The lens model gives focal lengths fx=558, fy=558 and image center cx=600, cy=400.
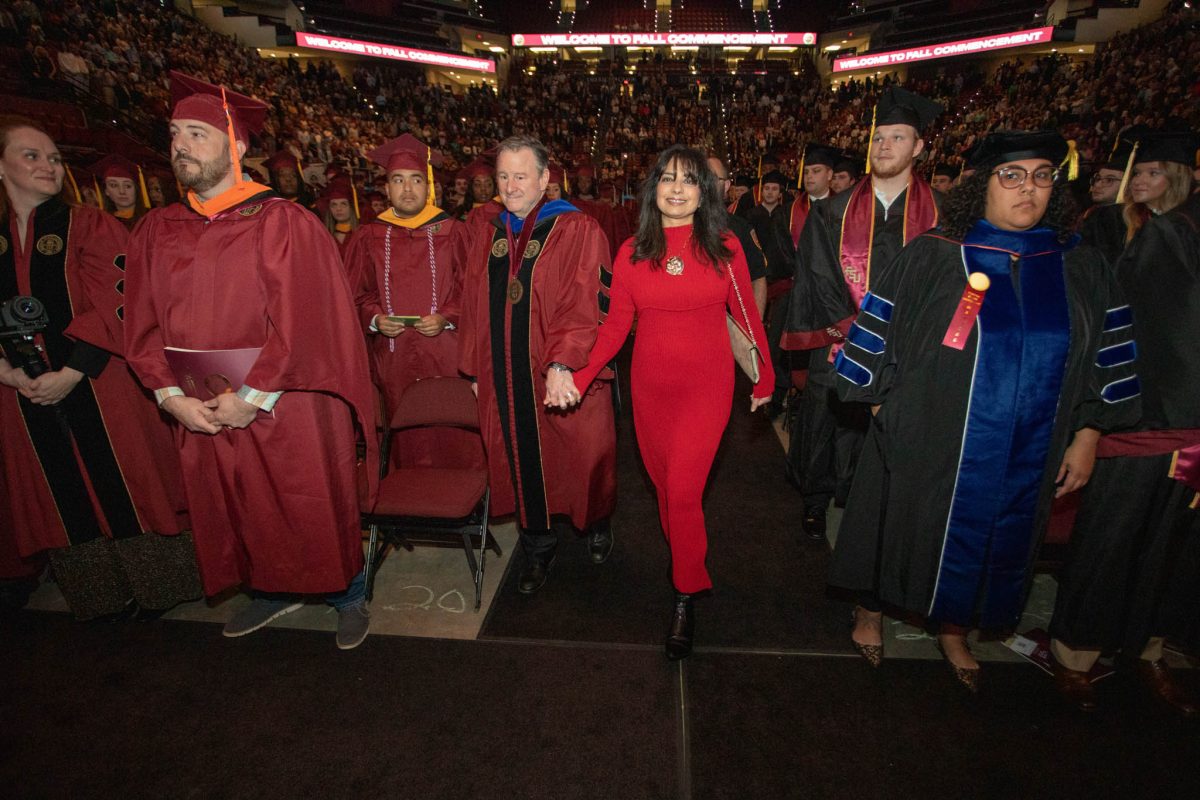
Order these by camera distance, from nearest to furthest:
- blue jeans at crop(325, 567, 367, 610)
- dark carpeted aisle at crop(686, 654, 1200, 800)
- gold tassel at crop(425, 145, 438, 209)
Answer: dark carpeted aisle at crop(686, 654, 1200, 800)
blue jeans at crop(325, 567, 367, 610)
gold tassel at crop(425, 145, 438, 209)

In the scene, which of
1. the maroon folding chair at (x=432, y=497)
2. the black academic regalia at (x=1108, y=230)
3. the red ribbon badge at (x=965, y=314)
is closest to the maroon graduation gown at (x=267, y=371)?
the maroon folding chair at (x=432, y=497)

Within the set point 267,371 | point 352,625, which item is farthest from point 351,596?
point 267,371

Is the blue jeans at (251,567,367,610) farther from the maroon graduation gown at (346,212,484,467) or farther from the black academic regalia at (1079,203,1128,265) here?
the black academic regalia at (1079,203,1128,265)

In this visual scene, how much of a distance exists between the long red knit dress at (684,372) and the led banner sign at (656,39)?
36.6m

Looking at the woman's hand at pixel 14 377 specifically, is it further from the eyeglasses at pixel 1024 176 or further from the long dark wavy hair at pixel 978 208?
the eyeglasses at pixel 1024 176

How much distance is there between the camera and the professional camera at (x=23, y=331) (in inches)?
101

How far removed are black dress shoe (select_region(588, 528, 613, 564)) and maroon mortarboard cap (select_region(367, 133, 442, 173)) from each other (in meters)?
2.47

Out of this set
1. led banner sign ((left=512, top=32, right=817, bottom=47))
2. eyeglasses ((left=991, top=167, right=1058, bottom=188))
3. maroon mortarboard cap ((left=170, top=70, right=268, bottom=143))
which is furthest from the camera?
led banner sign ((left=512, top=32, right=817, bottom=47))

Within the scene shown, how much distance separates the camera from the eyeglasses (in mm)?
1870

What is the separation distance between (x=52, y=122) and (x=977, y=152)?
15.7m

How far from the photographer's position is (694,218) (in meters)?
2.51

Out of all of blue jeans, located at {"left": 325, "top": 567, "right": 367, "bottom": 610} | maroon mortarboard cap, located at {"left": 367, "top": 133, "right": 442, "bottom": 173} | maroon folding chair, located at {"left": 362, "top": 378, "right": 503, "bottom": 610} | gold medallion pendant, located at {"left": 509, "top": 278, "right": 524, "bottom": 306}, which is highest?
maroon mortarboard cap, located at {"left": 367, "top": 133, "right": 442, "bottom": 173}

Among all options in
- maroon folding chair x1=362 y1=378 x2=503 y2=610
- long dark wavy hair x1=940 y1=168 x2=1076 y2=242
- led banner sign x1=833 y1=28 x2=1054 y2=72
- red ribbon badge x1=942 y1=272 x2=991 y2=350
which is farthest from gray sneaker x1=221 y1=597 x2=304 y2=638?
led banner sign x1=833 y1=28 x2=1054 y2=72

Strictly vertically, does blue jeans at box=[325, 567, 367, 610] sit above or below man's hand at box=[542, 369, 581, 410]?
below
